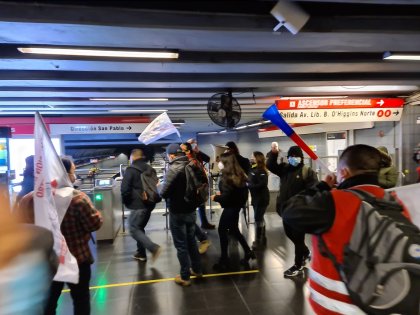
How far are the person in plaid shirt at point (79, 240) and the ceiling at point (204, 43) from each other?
1.61 m

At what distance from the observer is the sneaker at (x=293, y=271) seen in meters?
3.81

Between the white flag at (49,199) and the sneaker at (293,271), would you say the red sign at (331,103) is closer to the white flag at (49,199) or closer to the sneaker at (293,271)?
the sneaker at (293,271)

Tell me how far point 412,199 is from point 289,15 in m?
1.85

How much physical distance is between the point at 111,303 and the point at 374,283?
9.73 feet

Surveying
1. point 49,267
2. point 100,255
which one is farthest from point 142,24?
point 100,255

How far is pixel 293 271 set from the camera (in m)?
3.84

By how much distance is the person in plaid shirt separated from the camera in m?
2.22

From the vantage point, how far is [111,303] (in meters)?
3.27

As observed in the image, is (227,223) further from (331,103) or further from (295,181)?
(331,103)

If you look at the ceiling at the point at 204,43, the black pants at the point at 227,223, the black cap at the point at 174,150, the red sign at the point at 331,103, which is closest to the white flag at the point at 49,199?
the ceiling at the point at 204,43

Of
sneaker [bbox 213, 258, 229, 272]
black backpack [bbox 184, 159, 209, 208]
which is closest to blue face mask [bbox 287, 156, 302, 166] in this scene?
black backpack [bbox 184, 159, 209, 208]

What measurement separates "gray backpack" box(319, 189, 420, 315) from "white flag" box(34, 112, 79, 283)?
5.61 feet

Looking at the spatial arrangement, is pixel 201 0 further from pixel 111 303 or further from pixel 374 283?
pixel 111 303

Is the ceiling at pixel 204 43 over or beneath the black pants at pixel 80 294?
over
